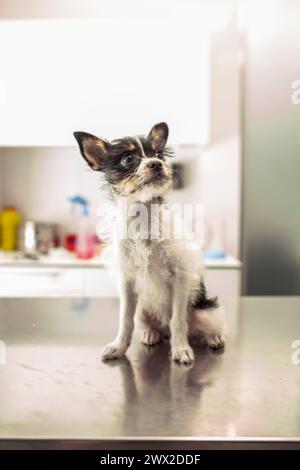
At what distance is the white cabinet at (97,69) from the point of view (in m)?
2.55

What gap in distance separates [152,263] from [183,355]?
0.20 m

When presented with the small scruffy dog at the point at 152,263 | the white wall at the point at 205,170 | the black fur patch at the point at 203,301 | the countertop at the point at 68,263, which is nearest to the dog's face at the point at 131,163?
the small scruffy dog at the point at 152,263

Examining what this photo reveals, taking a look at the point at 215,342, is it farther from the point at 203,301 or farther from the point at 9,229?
the point at 9,229

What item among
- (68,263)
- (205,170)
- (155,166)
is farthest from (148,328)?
(205,170)

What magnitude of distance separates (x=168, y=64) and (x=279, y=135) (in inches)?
29.6

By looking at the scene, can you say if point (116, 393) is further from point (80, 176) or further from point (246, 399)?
point (80, 176)

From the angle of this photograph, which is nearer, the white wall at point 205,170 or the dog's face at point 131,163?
the dog's face at point 131,163

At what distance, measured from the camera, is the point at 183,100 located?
2.57 m

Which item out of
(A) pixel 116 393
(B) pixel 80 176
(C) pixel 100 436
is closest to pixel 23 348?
(A) pixel 116 393

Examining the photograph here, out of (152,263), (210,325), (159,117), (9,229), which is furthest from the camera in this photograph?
(9,229)

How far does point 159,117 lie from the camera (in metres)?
2.38

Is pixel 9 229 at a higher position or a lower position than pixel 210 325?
higher

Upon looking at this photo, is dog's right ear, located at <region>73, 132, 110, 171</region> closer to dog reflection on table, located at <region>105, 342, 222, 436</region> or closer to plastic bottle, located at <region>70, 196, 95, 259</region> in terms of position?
dog reflection on table, located at <region>105, 342, 222, 436</region>

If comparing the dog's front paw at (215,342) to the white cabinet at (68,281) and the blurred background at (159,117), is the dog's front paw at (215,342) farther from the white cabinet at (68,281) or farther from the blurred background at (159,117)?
the white cabinet at (68,281)
